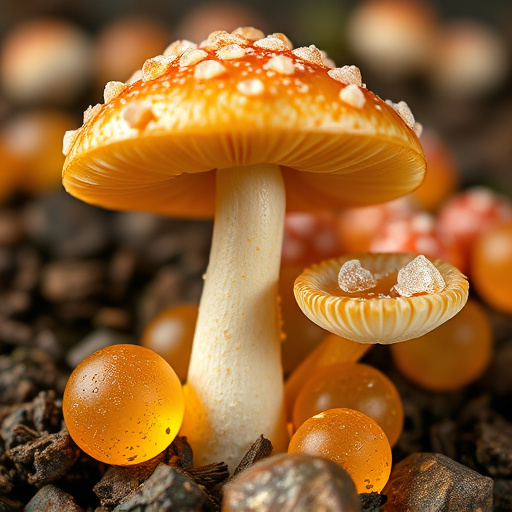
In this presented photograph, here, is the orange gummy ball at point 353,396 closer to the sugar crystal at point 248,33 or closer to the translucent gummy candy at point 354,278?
the translucent gummy candy at point 354,278

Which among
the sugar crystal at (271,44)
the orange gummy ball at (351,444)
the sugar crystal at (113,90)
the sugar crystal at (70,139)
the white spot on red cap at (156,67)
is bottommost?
the orange gummy ball at (351,444)

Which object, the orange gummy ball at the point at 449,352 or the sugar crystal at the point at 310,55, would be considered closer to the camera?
the sugar crystal at the point at 310,55

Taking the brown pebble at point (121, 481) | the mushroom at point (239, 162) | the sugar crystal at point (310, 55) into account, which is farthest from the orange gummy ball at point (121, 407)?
the sugar crystal at point (310, 55)

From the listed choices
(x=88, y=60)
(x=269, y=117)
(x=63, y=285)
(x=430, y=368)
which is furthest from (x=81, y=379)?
(x=88, y=60)

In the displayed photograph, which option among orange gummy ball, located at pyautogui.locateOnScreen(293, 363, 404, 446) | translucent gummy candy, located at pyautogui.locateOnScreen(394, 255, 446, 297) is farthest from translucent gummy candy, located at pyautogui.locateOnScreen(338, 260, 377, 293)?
orange gummy ball, located at pyautogui.locateOnScreen(293, 363, 404, 446)

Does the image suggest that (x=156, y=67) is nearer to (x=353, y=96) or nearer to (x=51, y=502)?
(x=353, y=96)

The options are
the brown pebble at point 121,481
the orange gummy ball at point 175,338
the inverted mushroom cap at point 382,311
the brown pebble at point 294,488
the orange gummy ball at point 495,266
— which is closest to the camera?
the brown pebble at point 294,488
